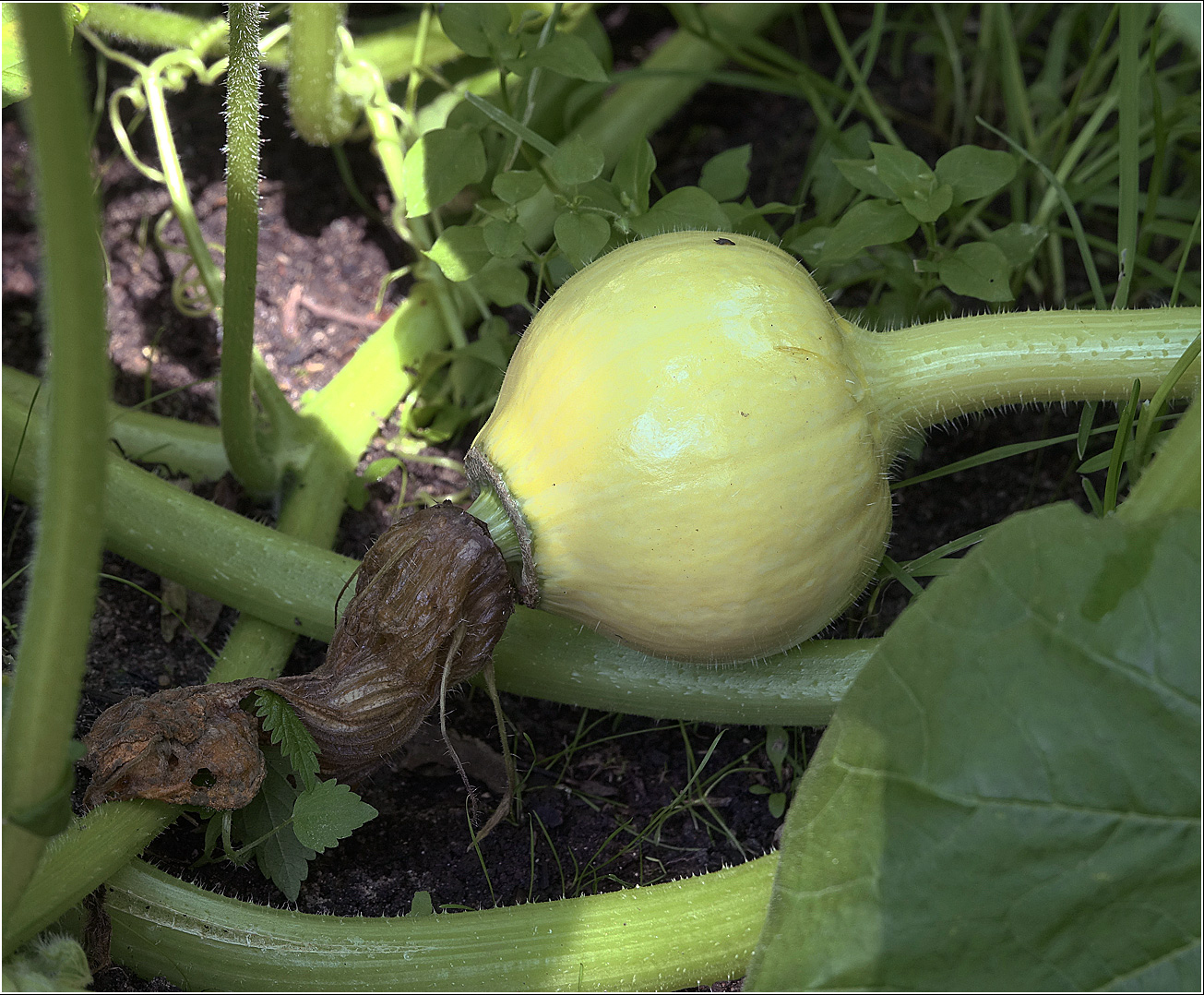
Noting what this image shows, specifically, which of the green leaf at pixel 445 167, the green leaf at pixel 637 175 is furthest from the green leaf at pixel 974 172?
the green leaf at pixel 445 167

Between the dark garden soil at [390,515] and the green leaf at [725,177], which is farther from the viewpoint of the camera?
the green leaf at [725,177]

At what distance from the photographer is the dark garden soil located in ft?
4.81

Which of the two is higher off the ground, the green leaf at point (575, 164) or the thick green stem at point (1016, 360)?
the green leaf at point (575, 164)

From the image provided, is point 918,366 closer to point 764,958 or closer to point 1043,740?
point 1043,740

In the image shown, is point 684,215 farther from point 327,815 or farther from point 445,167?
point 327,815

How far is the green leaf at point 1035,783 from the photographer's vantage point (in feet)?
2.96

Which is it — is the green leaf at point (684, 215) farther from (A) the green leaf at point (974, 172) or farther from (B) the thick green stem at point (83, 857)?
(B) the thick green stem at point (83, 857)

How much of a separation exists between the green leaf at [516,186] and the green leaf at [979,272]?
0.54 metres

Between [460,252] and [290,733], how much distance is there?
703 mm

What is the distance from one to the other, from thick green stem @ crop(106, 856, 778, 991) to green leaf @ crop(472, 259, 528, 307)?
82 cm

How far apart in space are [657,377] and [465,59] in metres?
1.15

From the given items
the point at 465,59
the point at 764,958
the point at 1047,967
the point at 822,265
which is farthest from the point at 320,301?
the point at 1047,967

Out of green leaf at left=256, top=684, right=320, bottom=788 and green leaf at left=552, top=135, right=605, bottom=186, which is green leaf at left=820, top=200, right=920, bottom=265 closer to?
green leaf at left=552, top=135, right=605, bottom=186

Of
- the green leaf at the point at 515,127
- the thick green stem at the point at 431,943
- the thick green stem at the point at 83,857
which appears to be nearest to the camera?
the thick green stem at the point at 83,857
